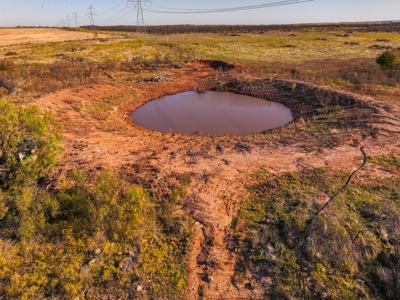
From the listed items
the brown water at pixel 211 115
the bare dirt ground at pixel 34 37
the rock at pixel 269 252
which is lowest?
the rock at pixel 269 252

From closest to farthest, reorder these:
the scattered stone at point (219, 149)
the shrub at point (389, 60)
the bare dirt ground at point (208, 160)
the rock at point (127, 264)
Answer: the rock at point (127, 264)
the bare dirt ground at point (208, 160)
the scattered stone at point (219, 149)
the shrub at point (389, 60)

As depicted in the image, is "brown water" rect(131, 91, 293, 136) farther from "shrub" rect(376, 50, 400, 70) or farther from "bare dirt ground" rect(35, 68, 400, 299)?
"shrub" rect(376, 50, 400, 70)

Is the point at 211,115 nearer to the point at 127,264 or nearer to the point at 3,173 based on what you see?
the point at 3,173

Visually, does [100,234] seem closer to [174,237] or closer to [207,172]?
[174,237]

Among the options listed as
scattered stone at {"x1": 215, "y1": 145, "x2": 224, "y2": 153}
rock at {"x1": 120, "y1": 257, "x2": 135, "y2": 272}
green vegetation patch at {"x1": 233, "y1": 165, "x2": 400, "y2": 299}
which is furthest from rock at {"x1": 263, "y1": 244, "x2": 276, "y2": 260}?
scattered stone at {"x1": 215, "y1": 145, "x2": 224, "y2": 153}

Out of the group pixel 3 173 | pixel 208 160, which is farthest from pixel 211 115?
pixel 3 173

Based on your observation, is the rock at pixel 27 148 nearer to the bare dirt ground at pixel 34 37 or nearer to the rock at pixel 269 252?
the rock at pixel 269 252

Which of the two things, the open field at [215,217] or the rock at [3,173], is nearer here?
the open field at [215,217]

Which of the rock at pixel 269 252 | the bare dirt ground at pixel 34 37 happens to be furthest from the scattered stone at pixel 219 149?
the bare dirt ground at pixel 34 37

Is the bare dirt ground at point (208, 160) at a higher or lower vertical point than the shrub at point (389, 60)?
lower
